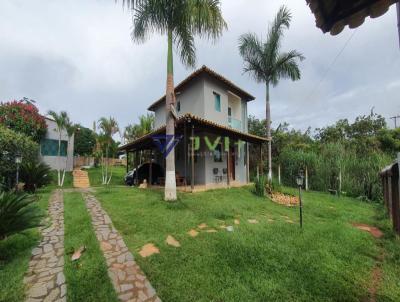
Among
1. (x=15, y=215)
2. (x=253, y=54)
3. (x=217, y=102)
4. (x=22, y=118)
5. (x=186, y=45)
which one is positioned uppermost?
(x=253, y=54)

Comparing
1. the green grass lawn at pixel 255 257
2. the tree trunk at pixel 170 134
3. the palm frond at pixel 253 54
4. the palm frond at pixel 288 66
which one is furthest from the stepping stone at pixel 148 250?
the palm frond at pixel 288 66

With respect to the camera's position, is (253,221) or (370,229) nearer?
(253,221)

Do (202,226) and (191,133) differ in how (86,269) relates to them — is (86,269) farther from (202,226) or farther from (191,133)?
(191,133)

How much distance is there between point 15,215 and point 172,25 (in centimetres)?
754

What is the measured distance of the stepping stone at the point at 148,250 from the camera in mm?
3797

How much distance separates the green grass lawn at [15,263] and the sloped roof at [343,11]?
4.95 meters

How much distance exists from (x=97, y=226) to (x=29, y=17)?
24.8 ft

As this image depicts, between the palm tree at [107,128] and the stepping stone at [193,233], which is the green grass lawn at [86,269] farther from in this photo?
the palm tree at [107,128]

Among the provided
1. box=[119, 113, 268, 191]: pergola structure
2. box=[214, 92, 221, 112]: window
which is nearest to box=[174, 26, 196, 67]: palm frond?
box=[119, 113, 268, 191]: pergola structure

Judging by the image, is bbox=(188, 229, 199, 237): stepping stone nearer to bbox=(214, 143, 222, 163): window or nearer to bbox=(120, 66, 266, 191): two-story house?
bbox=(120, 66, 266, 191): two-story house

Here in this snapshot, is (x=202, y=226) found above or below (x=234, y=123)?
below

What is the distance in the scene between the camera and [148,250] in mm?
3951

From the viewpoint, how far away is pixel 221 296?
108 inches

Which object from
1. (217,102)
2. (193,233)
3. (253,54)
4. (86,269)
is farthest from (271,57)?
(86,269)
